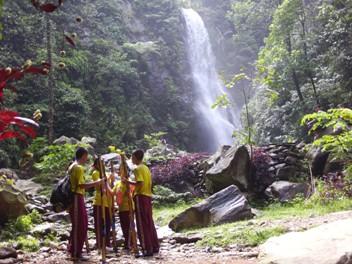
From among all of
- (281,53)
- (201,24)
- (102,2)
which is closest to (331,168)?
(281,53)

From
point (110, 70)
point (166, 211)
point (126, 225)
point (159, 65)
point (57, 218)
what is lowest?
point (166, 211)

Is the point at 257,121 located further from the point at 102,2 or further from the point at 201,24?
the point at 201,24

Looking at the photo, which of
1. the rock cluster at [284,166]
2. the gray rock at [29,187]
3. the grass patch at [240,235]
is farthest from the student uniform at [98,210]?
the rock cluster at [284,166]

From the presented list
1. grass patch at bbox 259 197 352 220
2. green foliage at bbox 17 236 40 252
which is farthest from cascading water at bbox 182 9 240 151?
green foliage at bbox 17 236 40 252

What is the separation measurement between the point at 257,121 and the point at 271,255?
44.9ft

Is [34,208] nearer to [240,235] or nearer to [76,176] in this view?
[76,176]

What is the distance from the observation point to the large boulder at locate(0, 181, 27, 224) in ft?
24.7

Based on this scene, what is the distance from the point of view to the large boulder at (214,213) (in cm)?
737

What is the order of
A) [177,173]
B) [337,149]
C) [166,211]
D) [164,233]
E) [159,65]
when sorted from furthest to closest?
[159,65] < [177,173] < [166,211] < [337,149] < [164,233]

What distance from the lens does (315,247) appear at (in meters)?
4.00

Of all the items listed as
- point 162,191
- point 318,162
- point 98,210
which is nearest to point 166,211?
point 162,191

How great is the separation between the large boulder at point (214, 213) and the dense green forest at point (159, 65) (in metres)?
3.70

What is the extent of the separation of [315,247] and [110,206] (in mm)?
2927

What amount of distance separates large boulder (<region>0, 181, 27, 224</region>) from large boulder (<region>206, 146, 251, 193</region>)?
4396 mm
